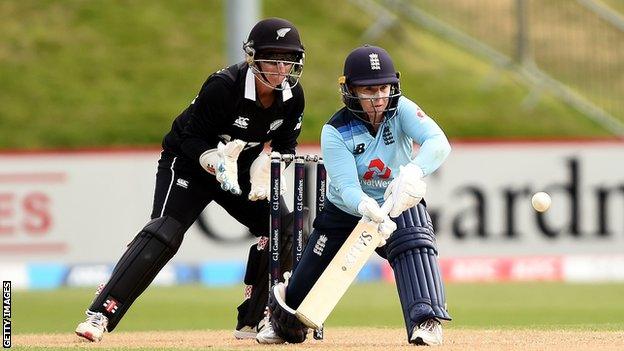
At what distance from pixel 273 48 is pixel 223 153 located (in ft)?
2.12

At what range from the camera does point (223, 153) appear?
8.41 m

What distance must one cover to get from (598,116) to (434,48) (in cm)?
Result: 341

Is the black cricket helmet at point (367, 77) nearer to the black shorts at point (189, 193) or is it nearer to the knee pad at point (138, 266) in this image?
the black shorts at point (189, 193)

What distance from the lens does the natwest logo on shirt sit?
26.0 ft

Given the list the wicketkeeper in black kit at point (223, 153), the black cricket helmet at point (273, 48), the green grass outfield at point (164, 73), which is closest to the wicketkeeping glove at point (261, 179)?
the wicketkeeper in black kit at point (223, 153)

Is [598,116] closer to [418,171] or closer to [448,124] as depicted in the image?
[448,124]

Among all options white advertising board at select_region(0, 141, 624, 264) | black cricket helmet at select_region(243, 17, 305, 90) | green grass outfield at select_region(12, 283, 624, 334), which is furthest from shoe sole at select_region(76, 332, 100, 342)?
white advertising board at select_region(0, 141, 624, 264)

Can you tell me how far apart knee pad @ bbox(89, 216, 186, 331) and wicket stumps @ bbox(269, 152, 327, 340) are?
0.57 m

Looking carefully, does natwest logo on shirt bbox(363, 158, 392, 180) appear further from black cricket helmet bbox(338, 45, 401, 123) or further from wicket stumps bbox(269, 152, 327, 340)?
wicket stumps bbox(269, 152, 327, 340)

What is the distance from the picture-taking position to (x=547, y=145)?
674 inches

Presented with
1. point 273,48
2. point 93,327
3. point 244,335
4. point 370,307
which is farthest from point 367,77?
point 370,307

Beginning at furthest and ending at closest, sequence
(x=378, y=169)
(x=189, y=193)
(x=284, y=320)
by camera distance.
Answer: (x=189, y=193)
(x=284, y=320)
(x=378, y=169)

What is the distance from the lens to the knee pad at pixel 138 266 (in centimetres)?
856

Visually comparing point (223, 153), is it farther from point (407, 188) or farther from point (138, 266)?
point (407, 188)
